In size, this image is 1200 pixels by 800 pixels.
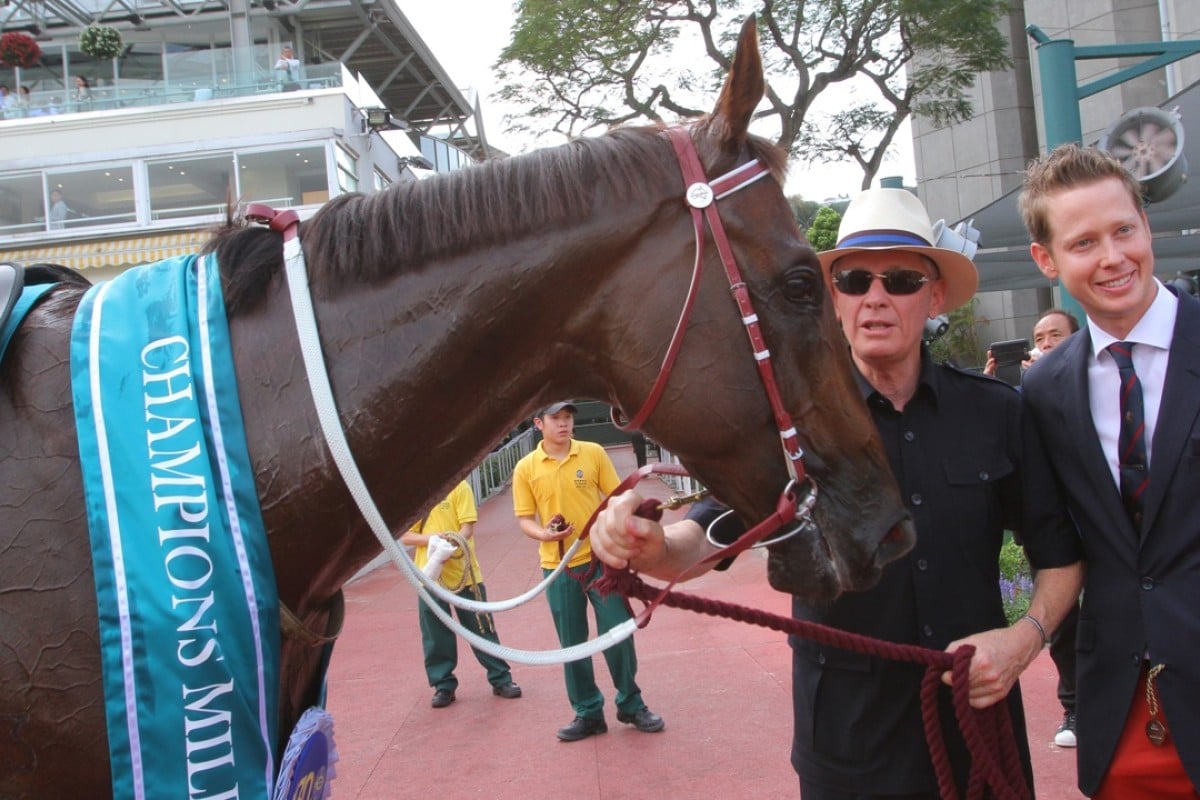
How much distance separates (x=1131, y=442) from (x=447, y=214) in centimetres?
162

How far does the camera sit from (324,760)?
1.77 m

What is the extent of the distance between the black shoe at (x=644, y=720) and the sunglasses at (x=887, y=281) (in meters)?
4.01

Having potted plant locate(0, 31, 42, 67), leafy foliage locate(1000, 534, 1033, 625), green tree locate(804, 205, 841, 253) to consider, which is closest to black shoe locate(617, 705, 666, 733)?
leafy foliage locate(1000, 534, 1033, 625)

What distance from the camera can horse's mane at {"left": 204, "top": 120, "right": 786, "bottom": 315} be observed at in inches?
69.0

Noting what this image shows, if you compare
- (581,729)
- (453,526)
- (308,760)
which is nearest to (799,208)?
(308,760)

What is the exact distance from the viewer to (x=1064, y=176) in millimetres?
2199

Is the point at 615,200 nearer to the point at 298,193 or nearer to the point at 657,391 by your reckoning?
the point at 657,391

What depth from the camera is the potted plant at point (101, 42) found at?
26609mm

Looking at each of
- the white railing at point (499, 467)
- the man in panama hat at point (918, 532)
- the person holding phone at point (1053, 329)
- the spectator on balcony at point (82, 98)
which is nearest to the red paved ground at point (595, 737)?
the person holding phone at point (1053, 329)

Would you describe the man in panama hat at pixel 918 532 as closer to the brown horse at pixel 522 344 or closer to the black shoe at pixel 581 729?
the brown horse at pixel 522 344

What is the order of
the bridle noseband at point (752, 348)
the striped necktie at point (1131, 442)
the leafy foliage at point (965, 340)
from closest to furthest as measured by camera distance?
the bridle noseband at point (752, 348) → the striped necktie at point (1131, 442) → the leafy foliage at point (965, 340)

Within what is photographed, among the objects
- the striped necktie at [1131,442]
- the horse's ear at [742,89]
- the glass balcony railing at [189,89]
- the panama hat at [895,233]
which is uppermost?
the glass balcony railing at [189,89]

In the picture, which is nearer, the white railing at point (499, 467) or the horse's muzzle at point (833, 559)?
the horse's muzzle at point (833, 559)

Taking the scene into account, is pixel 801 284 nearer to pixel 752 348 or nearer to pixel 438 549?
pixel 752 348
